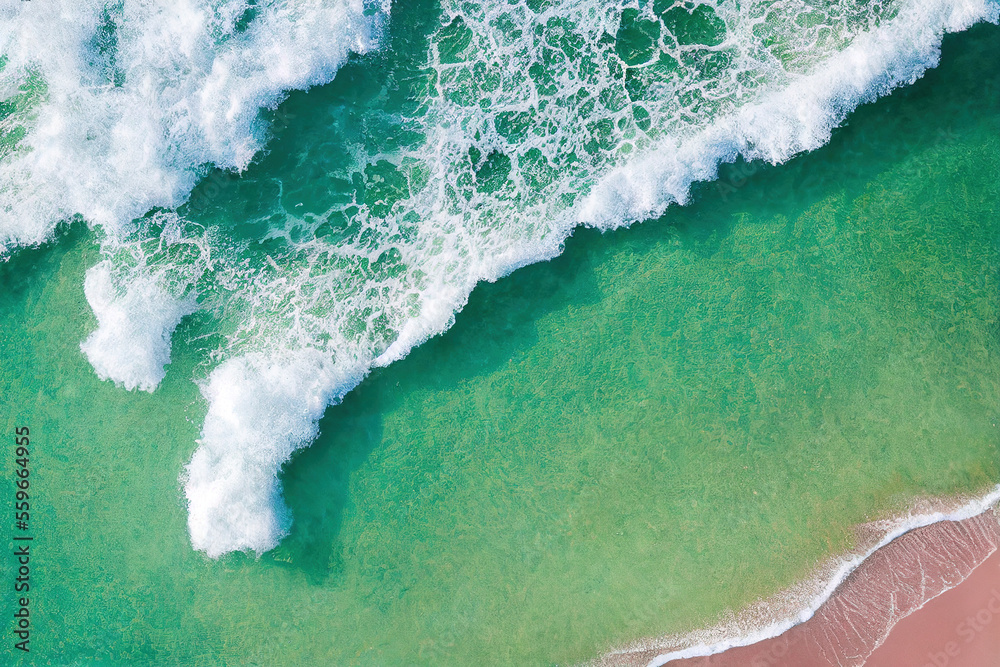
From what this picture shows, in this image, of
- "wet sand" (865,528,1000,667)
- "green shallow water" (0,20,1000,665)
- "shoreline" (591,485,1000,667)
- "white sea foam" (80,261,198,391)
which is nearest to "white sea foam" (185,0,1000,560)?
"green shallow water" (0,20,1000,665)

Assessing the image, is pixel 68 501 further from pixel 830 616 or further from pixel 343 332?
pixel 830 616

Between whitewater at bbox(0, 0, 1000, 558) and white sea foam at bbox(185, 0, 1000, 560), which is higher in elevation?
whitewater at bbox(0, 0, 1000, 558)

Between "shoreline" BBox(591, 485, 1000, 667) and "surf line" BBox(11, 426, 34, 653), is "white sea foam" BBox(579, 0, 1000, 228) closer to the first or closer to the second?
"shoreline" BBox(591, 485, 1000, 667)

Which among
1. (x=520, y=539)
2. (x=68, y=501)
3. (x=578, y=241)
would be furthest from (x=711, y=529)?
(x=68, y=501)

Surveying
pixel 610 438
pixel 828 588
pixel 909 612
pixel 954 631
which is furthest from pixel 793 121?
pixel 954 631

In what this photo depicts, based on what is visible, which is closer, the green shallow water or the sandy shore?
the sandy shore

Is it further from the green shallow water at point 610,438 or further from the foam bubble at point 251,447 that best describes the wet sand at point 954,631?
the foam bubble at point 251,447
